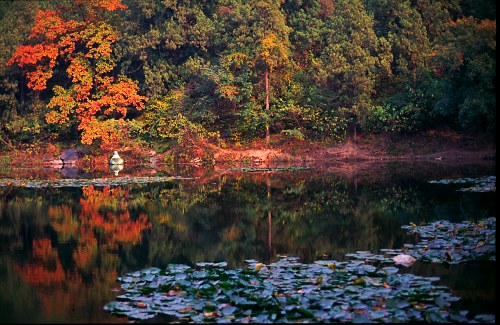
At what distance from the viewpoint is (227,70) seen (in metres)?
30.9

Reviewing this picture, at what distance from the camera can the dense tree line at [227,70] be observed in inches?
1117

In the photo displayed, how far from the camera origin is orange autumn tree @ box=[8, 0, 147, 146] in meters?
32.0

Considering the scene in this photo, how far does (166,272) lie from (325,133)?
22098 millimetres

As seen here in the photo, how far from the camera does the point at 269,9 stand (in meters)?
30.2

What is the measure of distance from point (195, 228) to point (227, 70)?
18793 millimetres

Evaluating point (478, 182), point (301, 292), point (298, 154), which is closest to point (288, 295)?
point (301, 292)

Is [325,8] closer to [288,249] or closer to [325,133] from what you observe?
[325,133]

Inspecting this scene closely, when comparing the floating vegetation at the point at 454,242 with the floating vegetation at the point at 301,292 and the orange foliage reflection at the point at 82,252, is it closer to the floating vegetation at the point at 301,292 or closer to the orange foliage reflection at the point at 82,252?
the floating vegetation at the point at 301,292

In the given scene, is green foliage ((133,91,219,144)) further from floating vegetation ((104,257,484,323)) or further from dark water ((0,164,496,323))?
floating vegetation ((104,257,484,323))

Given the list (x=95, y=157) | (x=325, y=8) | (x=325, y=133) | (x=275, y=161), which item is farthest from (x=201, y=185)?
(x=325, y=8)

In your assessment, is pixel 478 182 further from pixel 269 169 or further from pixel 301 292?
pixel 301 292

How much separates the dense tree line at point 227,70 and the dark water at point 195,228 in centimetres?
792

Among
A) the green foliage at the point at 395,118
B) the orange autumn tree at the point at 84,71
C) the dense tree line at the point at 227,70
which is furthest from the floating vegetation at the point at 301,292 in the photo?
the orange autumn tree at the point at 84,71

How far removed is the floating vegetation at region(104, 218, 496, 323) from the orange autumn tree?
77.8ft
